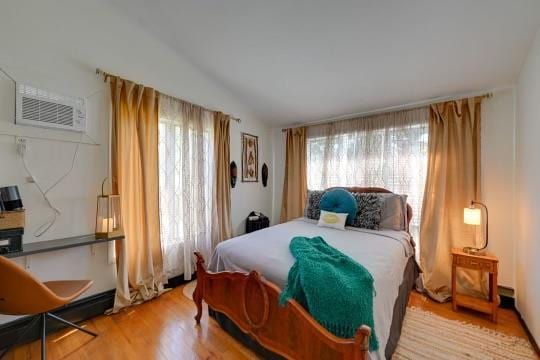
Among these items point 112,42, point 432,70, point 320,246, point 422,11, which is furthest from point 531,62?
point 112,42

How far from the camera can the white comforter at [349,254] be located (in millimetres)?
1337

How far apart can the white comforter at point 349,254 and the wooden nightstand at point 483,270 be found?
1.36ft

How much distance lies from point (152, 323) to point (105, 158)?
153 cm

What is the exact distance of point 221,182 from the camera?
3070 mm

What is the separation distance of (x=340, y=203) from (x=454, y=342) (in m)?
1.44

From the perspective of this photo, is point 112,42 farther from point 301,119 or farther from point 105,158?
point 301,119

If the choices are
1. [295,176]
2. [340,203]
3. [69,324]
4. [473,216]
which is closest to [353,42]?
[340,203]

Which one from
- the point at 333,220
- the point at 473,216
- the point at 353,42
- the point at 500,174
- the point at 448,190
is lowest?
the point at 333,220

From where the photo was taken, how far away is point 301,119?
142 inches

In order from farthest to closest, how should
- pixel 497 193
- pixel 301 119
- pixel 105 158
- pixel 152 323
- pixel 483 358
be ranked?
pixel 301 119 → pixel 497 193 → pixel 105 158 → pixel 152 323 → pixel 483 358

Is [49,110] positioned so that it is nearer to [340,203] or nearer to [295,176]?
[340,203]

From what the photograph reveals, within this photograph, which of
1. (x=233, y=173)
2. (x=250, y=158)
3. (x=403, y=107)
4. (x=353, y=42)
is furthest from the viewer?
(x=250, y=158)

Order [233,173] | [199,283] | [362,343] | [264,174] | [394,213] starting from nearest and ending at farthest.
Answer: [362,343]
[199,283]
[394,213]
[233,173]
[264,174]

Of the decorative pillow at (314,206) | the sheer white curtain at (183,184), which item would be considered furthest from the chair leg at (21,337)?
the decorative pillow at (314,206)
